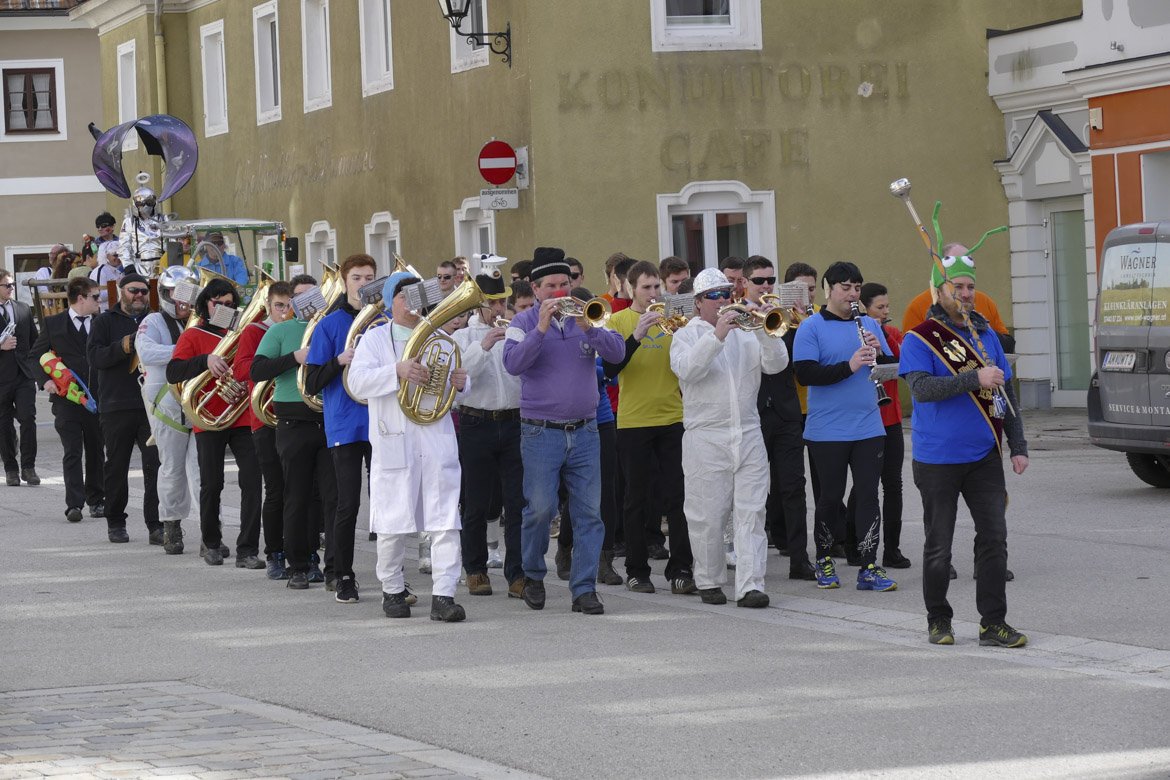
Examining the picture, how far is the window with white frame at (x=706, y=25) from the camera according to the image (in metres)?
22.5

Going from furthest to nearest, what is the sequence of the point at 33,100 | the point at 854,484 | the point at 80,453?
the point at 33,100 → the point at 80,453 → the point at 854,484

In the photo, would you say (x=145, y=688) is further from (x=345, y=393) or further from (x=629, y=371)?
(x=629, y=371)

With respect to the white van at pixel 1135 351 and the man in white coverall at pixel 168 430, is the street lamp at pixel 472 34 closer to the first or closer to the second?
the man in white coverall at pixel 168 430

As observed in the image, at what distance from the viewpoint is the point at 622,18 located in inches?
878

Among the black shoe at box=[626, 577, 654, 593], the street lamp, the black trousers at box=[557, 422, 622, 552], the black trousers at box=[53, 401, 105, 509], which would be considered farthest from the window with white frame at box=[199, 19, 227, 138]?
the black shoe at box=[626, 577, 654, 593]

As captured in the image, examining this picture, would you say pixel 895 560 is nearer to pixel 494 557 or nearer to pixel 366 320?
pixel 494 557

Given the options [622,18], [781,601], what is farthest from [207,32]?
[781,601]

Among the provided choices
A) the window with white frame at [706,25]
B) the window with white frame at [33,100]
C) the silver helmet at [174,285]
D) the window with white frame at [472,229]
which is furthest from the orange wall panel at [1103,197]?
the window with white frame at [33,100]

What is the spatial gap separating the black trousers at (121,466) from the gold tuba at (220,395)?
1.48 metres

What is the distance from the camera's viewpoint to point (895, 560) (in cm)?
1199

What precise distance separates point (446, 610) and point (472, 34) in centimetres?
1301

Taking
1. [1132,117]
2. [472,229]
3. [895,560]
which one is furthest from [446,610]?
[472,229]

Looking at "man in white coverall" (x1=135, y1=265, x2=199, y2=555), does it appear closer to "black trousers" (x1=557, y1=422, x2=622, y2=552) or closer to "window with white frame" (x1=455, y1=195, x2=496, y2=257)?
"black trousers" (x1=557, y1=422, x2=622, y2=552)

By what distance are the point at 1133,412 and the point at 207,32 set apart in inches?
897
